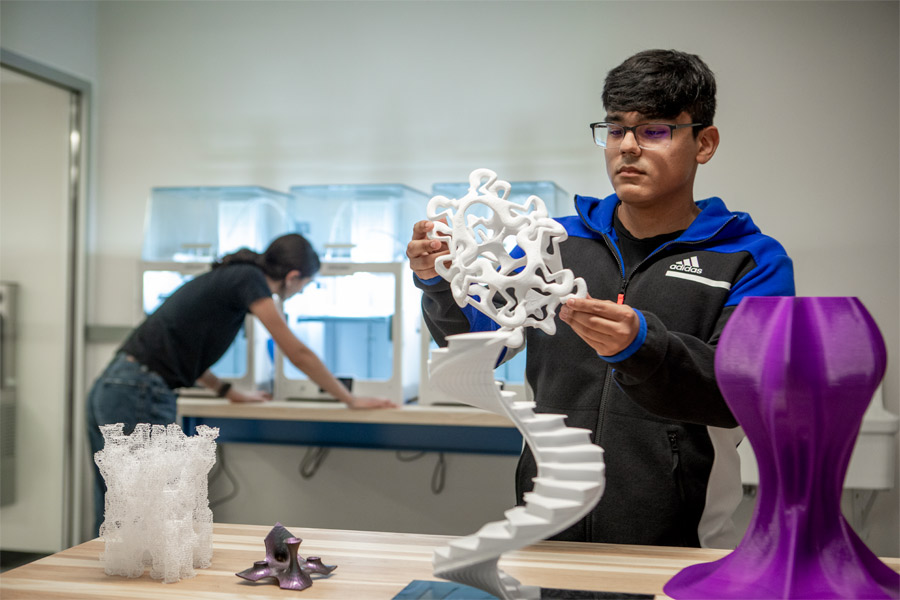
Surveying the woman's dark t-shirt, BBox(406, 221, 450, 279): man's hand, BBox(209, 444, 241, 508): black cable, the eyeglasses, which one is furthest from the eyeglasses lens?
BBox(209, 444, 241, 508): black cable

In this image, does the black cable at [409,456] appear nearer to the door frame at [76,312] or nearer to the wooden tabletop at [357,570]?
the door frame at [76,312]

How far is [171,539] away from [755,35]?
9.99 ft

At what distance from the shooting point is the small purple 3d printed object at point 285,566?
109 centimetres

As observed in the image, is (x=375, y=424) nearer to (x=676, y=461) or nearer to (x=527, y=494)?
(x=676, y=461)

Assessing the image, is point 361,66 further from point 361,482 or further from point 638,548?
point 638,548

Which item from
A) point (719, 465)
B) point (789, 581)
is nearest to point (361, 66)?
point (719, 465)

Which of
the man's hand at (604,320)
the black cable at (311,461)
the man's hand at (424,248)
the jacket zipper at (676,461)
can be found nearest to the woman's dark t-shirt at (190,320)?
the black cable at (311,461)

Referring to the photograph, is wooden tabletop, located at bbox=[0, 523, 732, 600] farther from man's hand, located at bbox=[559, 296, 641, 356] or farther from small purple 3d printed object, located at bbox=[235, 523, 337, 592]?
man's hand, located at bbox=[559, 296, 641, 356]

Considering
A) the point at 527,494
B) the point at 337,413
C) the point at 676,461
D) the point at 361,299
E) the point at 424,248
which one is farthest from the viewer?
the point at 361,299

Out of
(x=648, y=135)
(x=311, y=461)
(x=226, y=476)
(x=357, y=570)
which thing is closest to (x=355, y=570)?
(x=357, y=570)

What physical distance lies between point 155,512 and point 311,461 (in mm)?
2580

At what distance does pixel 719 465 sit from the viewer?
1480 millimetres

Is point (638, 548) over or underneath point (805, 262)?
underneath

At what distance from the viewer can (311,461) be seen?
145 inches
